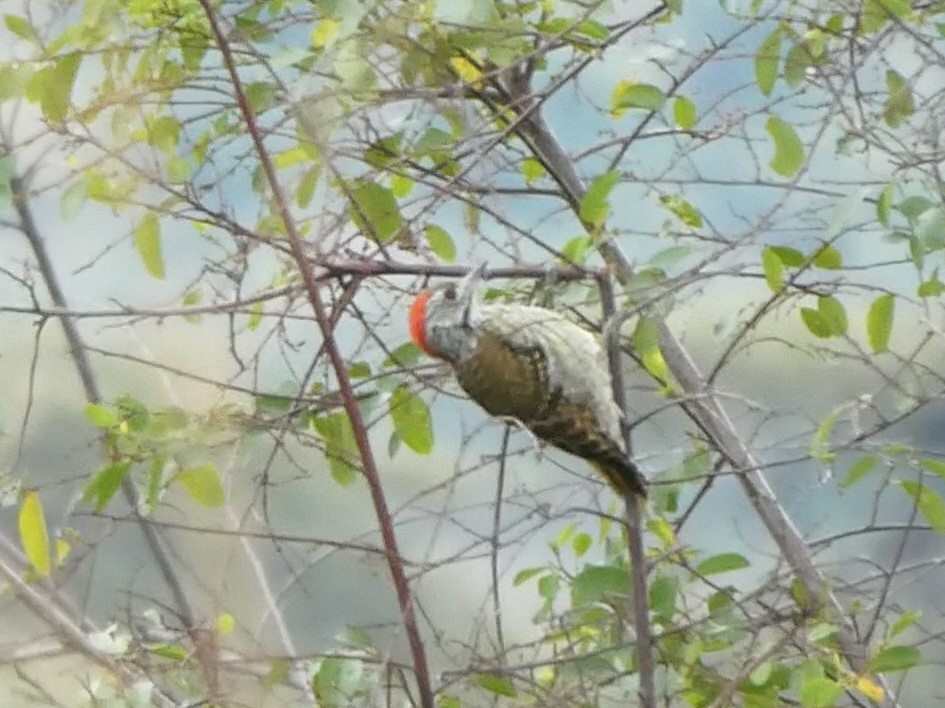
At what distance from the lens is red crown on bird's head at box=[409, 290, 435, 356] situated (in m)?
1.37

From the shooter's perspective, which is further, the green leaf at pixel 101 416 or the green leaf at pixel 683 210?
the green leaf at pixel 683 210

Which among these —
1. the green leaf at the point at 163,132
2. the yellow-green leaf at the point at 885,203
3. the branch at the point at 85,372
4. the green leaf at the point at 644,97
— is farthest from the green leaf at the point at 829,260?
the branch at the point at 85,372

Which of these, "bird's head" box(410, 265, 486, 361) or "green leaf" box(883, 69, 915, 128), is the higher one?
"green leaf" box(883, 69, 915, 128)

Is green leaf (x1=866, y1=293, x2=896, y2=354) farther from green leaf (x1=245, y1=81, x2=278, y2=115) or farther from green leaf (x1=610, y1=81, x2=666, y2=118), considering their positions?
green leaf (x1=245, y1=81, x2=278, y2=115)

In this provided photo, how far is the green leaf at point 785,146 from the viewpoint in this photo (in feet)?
4.50

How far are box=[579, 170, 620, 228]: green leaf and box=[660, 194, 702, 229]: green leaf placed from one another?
9.8 inches

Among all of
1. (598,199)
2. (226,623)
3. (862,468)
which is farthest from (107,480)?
(862,468)

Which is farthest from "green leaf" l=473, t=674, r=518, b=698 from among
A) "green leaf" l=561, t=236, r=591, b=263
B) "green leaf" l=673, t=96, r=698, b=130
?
"green leaf" l=673, t=96, r=698, b=130

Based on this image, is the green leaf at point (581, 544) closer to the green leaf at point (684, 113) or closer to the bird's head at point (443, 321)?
the bird's head at point (443, 321)

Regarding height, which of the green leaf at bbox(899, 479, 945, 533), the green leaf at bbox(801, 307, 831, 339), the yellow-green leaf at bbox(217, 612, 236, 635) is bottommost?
the yellow-green leaf at bbox(217, 612, 236, 635)

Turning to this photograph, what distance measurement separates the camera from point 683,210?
163 centimetres

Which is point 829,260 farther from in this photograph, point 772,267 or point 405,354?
point 405,354

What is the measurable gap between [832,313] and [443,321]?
42 centimetres

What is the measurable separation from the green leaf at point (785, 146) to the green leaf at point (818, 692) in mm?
526
